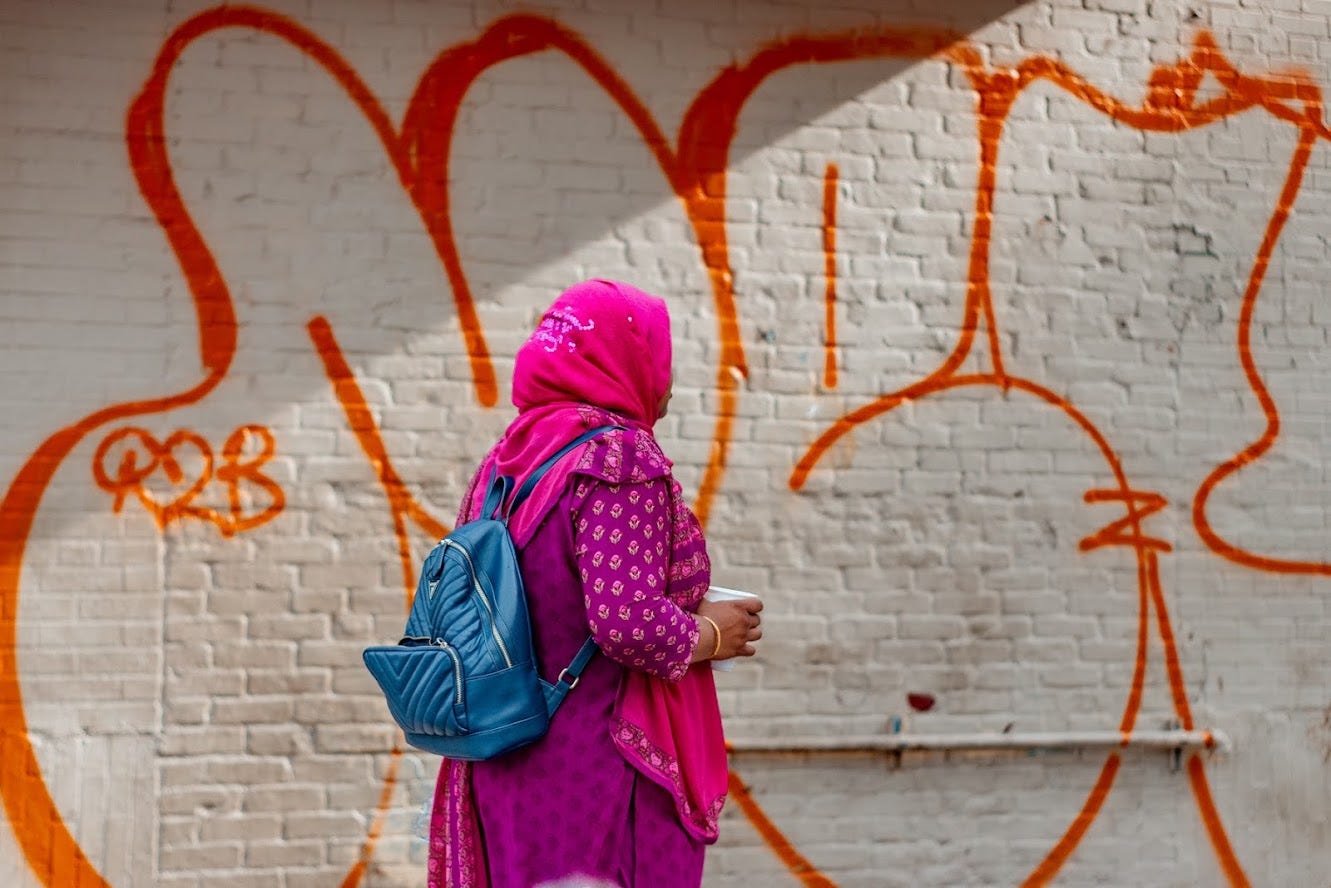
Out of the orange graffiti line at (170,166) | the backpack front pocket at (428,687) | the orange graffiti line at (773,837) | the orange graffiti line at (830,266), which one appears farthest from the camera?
the orange graffiti line at (830,266)

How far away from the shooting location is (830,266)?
14.4ft

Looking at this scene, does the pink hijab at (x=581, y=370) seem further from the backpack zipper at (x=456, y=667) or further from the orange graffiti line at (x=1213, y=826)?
the orange graffiti line at (x=1213, y=826)

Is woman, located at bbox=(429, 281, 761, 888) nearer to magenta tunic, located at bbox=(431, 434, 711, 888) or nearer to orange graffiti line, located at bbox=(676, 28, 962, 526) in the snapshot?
magenta tunic, located at bbox=(431, 434, 711, 888)

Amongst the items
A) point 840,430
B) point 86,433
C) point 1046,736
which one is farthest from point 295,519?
point 1046,736

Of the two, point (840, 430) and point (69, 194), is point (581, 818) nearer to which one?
point (840, 430)

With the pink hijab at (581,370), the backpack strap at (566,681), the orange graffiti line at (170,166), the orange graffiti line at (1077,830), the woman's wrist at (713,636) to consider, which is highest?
the orange graffiti line at (170,166)

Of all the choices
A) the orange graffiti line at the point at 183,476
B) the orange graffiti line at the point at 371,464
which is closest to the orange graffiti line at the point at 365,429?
the orange graffiti line at the point at 371,464

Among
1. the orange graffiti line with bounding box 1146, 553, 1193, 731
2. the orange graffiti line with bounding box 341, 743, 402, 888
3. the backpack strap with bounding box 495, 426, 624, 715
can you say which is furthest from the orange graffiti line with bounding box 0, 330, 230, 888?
the orange graffiti line with bounding box 1146, 553, 1193, 731

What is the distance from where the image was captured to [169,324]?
402 cm

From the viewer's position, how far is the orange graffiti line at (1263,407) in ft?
15.1

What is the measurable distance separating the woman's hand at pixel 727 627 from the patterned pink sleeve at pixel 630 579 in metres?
0.06

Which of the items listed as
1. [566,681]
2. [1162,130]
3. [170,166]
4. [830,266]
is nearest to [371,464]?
[170,166]

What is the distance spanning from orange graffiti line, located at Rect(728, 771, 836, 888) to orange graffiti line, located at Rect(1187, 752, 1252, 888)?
1.21 meters

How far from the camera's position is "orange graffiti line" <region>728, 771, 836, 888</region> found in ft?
14.0
